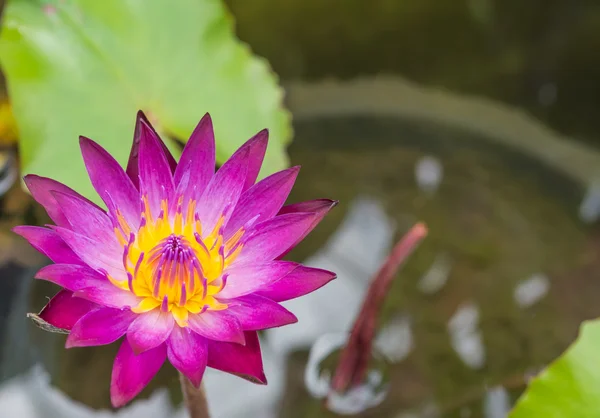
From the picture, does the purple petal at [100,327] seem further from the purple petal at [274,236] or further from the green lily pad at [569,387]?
the green lily pad at [569,387]

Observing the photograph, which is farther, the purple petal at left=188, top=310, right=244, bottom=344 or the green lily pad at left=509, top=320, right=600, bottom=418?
the green lily pad at left=509, top=320, right=600, bottom=418

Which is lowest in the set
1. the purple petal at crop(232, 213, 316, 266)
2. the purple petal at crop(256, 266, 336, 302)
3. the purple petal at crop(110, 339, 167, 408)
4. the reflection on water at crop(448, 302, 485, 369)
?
the purple petal at crop(110, 339, 167, 408)

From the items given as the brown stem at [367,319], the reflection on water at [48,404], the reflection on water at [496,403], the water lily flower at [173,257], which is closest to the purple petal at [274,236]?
the water lily flower at [173,257]

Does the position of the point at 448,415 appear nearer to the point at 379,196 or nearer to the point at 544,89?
the point at 379,196

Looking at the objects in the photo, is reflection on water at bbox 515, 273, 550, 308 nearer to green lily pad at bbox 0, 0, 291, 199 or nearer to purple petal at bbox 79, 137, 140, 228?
green lily pad at bbox 0, 0, 291, 199

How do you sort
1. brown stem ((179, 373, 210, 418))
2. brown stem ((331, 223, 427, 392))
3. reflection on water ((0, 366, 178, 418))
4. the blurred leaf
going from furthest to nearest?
the blurred leaf, reflection on water ((0, 366, 178, 418)), brown stem ((331, 223, 427, 392)), brown stem ((179, 373, 210, 418))

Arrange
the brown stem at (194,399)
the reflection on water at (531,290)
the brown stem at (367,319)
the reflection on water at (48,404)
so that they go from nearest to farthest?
the brown stem at (194,399)
the brown stem at (367,319)
the reflection on water at (48,404)
the reflection on water at (531,290)

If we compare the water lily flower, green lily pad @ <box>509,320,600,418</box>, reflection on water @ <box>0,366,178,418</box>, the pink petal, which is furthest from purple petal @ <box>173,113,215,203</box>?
reflection on water @ <box>0,366,178,418</box>
